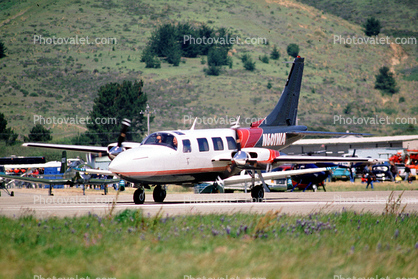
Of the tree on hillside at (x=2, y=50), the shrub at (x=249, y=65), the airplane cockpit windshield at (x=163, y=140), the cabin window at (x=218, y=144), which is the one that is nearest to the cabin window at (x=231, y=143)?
the cabin window at (x=218, y=144)

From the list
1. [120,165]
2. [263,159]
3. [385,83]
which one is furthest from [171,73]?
[120,165]

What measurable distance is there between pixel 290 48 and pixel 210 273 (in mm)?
173592

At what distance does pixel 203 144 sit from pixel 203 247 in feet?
48.0

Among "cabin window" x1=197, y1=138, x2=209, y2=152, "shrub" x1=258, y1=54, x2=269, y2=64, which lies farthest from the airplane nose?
"shrub" x1=258, y1=54, x2=269, y2=64

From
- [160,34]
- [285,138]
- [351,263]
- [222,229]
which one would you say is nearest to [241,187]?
[285,138]

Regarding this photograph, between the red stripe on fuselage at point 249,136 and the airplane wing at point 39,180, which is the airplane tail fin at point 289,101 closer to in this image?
the red stripe on fuselage at point 249,136

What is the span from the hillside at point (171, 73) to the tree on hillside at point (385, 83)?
2238mm

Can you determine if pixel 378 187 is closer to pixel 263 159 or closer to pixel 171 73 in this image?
pixel 263 159

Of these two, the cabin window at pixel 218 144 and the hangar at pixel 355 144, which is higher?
the cabin window at pixel 218 144

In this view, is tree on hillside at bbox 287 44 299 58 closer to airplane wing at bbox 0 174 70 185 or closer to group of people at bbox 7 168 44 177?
group of people at bbox 7 168 44 177

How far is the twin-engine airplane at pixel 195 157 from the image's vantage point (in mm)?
22130

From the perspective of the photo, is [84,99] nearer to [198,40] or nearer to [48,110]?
[48,110]

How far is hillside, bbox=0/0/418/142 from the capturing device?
402ft

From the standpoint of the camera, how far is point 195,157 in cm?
2416
